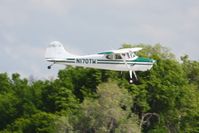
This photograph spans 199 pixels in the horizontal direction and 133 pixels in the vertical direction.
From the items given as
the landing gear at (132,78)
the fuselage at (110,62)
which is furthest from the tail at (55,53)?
the landing gear at (132,78)

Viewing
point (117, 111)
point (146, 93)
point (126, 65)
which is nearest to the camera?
point (117, 111)

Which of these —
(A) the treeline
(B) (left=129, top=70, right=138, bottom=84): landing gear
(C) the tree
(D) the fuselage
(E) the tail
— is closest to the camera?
(C) the tree

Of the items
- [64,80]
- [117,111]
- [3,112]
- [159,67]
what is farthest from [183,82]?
[117,111]

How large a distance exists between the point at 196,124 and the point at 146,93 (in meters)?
7.31

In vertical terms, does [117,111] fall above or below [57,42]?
below

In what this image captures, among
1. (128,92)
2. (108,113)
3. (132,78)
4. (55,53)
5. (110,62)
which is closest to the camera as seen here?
(108,113)

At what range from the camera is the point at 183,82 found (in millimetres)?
92750

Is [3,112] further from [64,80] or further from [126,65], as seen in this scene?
[126,65]

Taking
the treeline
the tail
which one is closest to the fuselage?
the tail

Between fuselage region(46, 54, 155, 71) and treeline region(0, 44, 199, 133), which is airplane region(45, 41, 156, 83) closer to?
fuselage region(46, 54, 155, 71)

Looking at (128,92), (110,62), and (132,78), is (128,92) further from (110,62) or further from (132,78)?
(110,62)

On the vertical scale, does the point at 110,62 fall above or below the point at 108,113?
above

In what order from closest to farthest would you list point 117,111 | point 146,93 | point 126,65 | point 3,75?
point 117,111, point 126,65, point 146,93, point 3,75

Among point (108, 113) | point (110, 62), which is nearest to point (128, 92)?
point (110, 62)
